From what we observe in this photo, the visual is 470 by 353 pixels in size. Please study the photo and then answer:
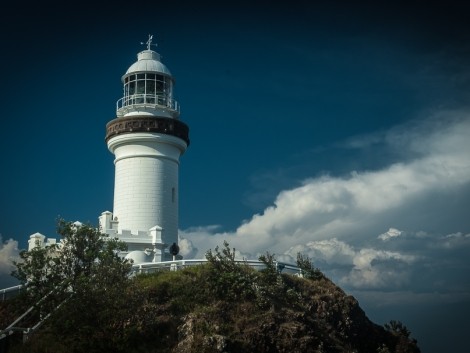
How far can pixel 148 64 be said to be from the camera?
1655 inches

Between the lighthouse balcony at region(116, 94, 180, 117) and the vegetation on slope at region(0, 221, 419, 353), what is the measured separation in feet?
44.3

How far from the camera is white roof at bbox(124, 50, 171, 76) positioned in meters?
41.8

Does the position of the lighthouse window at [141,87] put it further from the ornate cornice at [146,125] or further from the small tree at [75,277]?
the small tree at [75,277]

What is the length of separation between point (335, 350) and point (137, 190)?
666 inches

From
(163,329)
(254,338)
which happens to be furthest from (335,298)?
(163,329)

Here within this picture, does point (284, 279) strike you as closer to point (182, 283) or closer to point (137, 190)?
point (182, 283)

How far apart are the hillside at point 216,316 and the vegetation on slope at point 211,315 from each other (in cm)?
4

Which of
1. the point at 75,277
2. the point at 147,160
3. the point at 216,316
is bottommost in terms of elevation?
the point at 216,316

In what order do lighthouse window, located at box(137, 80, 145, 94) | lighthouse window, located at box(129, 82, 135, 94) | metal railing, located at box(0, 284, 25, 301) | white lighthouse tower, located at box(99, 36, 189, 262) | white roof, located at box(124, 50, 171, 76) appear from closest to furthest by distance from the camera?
1. metal railing, located at box(0, 284, 25, 301)
2. white lighthouse tower, located at box(99, 36, 189, 262)
3. white roof, located at box(124, 50, 171, 76)
4. lighthouse window, located at box(137, 80, 145, 94)
5. lighthouse window, located at box(129, 82, 135, 94)

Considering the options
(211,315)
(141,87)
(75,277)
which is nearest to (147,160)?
(141,87)

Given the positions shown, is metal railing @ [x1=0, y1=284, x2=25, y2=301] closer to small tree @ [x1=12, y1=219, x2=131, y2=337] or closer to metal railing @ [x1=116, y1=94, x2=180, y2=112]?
small tree @ [x1=12, y1=219, x2=131, y2=337]

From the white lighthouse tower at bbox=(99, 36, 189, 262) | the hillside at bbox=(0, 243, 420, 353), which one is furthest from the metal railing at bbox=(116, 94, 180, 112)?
the hillside at bbox=(0, 243, 420, 353)

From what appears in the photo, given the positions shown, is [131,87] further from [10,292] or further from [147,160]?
[10,292]

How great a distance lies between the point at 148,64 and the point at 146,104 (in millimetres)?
3194
